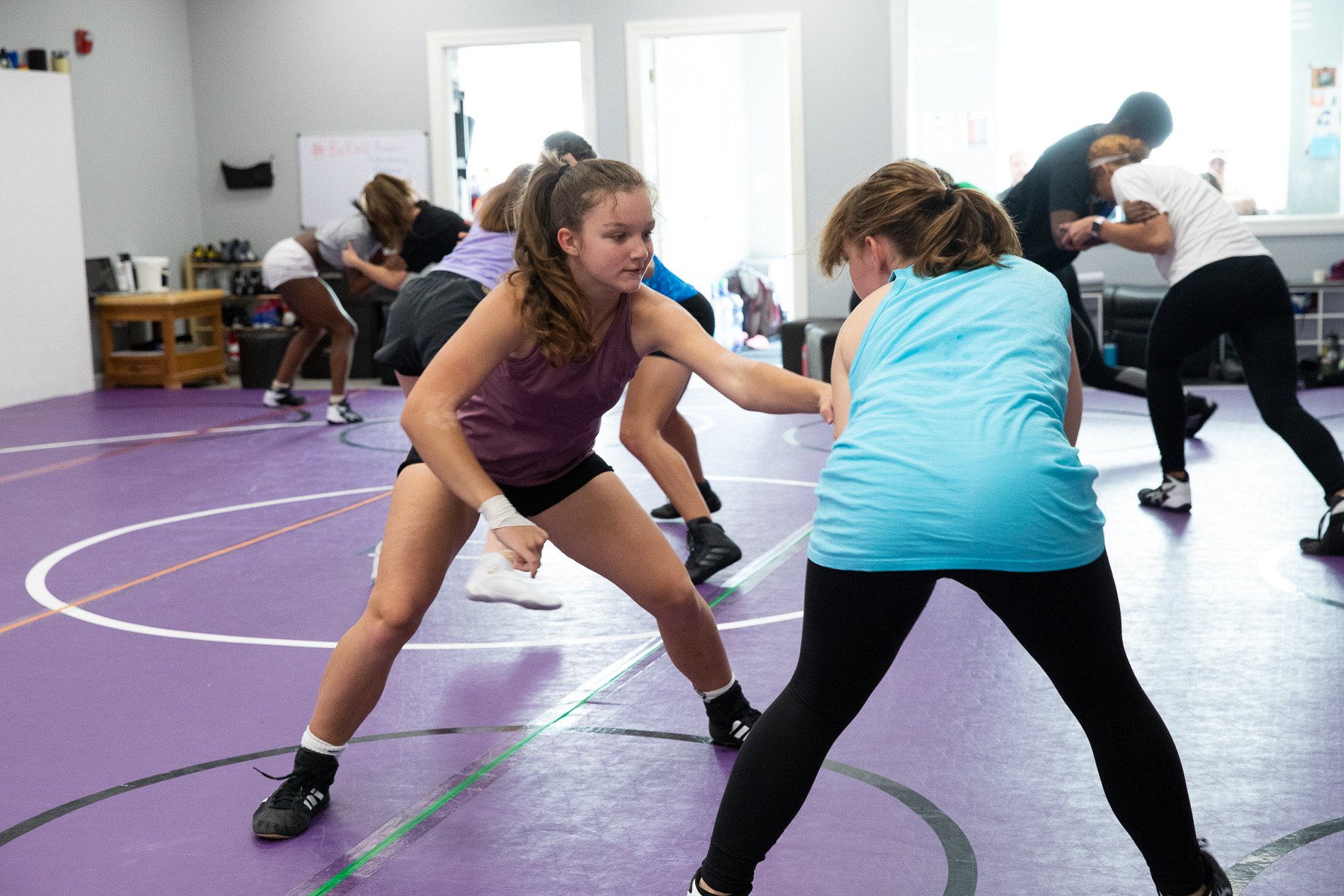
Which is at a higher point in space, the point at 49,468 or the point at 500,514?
the point at 500,514

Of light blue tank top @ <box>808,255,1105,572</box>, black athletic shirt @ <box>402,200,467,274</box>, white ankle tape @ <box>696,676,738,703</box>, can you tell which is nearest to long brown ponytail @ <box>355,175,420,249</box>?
black athletic shirt @ <box>402,200,467,274</box>

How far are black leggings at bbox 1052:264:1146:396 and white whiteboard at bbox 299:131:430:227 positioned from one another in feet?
21.6

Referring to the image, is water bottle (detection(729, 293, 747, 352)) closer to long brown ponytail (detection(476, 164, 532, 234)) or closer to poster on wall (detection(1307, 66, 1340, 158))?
poster on wall (detection(1307, 66, 1340, 158))

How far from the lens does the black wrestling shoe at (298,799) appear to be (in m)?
2.36

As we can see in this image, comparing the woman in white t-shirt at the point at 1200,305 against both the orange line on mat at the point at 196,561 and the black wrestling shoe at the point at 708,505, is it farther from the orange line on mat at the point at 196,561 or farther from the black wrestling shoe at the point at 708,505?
the orange line on mat at the point at 196,561

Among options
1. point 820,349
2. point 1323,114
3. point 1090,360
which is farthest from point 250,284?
point 1323,114

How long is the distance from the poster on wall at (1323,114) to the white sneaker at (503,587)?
891 centimetres

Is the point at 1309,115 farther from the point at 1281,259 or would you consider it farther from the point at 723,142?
the point at 723,142

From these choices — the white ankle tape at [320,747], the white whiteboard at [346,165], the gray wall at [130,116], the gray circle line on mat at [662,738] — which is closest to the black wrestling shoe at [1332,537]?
the gray circle line on mat at [662,738]

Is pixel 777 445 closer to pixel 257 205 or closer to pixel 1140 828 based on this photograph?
pixel 1140 828

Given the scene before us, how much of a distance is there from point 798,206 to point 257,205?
479 cm

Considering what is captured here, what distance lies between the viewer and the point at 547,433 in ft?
8.11

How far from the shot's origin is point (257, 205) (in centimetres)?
1185

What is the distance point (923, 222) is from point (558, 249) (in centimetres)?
67
